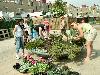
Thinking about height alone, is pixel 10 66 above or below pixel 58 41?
below

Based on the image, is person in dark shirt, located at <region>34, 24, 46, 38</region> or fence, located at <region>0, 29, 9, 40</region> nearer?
person in dark shirt, located at <region>34, 24, 46, 38</region>

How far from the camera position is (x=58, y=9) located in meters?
43.6

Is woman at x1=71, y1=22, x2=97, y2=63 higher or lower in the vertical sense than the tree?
higher

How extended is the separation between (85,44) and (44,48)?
173cm

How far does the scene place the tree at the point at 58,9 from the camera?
1715 inches

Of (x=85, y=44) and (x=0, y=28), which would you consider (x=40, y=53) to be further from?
(x=0, y=28)

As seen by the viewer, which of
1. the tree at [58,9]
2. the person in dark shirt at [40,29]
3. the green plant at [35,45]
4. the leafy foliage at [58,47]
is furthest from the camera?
the tree at [58,9]

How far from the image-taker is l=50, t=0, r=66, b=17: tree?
43.6 metres

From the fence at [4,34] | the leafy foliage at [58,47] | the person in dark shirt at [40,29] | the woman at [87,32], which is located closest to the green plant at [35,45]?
the leafy foliage at [58,47]

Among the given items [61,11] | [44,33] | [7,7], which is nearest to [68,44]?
[44,33]

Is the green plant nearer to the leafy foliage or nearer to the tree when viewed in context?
the leafy foliage

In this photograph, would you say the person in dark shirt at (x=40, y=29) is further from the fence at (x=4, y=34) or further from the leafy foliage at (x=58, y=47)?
the fence at (x=4, y=34)

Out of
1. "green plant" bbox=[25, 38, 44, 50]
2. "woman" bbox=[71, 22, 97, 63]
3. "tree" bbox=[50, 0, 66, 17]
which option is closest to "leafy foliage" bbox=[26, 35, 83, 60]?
"green plant" bbox=[25, 38, 44, 50]

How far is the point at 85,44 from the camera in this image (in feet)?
37.9
